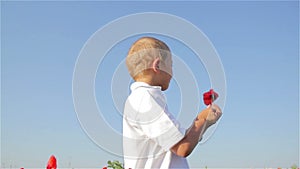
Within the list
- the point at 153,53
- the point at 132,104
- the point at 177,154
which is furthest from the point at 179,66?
the point at 177,154

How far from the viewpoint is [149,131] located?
259 centimetres

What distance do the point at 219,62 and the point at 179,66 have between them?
283mm

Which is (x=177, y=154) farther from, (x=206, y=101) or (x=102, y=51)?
(x=102, y=51)

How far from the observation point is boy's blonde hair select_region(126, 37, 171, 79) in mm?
2764

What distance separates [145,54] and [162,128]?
1.56 feet

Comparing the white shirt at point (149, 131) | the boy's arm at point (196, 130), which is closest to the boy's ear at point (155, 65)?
the white shirt at point (149, 131)

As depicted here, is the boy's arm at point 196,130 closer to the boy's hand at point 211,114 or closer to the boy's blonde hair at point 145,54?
the boy's hand at point 211,114

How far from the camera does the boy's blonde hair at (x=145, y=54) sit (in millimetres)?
2764

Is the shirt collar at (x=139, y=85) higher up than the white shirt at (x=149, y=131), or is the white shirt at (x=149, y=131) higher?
the shirt collar at (x=139, y=85)

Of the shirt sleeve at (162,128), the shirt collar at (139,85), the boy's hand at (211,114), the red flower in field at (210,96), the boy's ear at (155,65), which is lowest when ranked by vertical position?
the shirt sleeve at (162,128)

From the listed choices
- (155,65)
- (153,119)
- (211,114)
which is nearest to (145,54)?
(155,65)

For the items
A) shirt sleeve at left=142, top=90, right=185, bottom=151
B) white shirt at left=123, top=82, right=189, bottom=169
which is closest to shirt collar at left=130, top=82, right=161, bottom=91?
white shirt at left=123, top=82, right=189, bottom=169

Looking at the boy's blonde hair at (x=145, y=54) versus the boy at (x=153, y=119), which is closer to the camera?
the boy at (x=153, y=119)

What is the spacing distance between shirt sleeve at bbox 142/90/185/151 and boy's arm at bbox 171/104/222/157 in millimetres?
41
